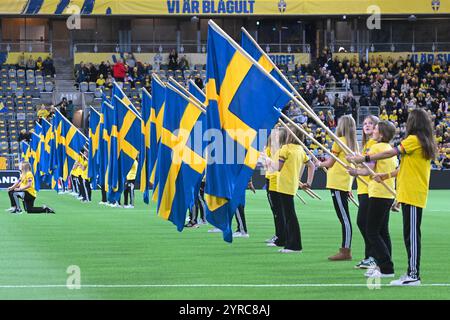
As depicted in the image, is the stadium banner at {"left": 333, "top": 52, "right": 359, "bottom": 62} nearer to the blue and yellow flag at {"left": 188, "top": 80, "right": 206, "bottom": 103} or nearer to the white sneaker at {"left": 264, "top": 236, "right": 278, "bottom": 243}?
the blue and yellow flag at {"left": 188, "top": 80, "right": 206, "bottom": 103}

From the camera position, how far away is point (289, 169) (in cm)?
1709

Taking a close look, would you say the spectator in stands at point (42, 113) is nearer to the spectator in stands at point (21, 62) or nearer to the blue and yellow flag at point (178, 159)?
the spectator in stands at point (21, 62)

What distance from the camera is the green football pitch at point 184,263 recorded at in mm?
12250

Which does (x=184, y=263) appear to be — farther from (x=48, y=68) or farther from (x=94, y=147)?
(x=48, y=68)

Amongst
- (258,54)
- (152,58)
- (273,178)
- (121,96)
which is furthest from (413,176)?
(152,58)

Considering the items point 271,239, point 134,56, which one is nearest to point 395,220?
point 271,239

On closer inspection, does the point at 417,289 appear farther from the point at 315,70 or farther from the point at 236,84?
the point at 315,70

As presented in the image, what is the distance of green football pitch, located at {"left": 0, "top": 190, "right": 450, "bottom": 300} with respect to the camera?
40.2ft

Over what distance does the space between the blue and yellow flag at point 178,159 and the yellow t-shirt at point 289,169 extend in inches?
143

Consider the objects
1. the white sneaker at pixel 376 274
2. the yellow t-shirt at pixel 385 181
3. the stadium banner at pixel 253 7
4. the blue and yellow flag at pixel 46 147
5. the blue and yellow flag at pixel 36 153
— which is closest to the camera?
the white sneaker at pixel 376 274

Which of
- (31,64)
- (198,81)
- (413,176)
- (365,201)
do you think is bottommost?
(365,201)

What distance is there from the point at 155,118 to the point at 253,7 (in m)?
41.9

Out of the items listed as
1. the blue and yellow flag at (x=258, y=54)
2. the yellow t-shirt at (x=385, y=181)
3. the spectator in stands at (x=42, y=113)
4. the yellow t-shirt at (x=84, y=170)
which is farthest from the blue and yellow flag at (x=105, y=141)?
the spectator in stands at (x=42, y=113)

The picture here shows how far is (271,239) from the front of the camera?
1948 cm
